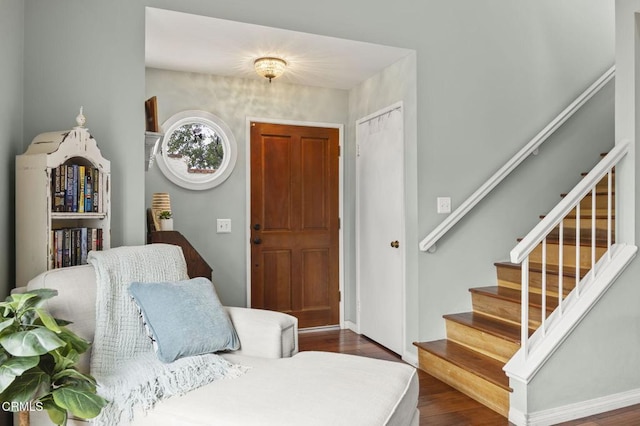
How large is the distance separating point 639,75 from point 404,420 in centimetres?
240

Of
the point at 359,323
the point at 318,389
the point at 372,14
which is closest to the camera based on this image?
the point at 318,389

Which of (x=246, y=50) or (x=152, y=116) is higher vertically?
(x=246, y=50)

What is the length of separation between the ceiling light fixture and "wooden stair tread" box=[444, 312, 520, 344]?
2.17m

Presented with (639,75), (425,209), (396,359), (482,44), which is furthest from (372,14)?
(396,359)

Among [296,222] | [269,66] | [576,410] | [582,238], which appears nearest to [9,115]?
[269,66]

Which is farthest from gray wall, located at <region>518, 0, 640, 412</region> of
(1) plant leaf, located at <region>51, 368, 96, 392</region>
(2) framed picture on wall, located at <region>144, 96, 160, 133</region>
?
(2) framed picture on wall, located at <region>144, 96, 160, 133</region>

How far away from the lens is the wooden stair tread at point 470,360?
2621mm

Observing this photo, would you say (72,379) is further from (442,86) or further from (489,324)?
(442,86)

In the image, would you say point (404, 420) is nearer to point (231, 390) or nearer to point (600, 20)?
point (231, 390)

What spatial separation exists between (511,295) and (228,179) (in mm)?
2317

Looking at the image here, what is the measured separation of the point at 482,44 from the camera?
3498 mm

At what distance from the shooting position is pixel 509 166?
3.43 m

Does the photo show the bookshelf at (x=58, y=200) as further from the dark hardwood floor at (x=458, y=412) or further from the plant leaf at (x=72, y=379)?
the dark hardwood floor at (x=458, y=412)

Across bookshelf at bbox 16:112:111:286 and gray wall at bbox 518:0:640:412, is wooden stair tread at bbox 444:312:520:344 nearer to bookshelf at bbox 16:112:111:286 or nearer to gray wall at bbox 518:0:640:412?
gray wall at bbox 518:0:640:412
